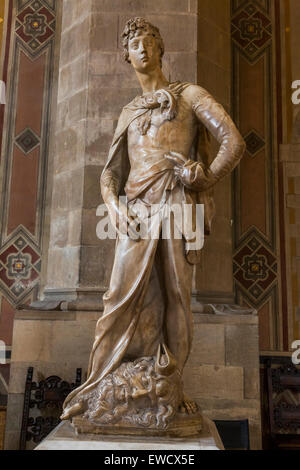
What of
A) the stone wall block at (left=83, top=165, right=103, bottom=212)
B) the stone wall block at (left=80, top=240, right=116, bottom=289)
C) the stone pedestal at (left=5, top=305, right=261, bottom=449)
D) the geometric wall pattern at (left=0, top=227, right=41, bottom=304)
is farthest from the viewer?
the geometric wall pattern at (left=0, top=227, right=41, bottom=304)

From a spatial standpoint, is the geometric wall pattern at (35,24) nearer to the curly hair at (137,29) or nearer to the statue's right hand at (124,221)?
the curly hair at (137,29)

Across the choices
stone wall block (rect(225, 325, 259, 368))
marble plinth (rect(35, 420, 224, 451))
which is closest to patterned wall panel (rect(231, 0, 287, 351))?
stone wall block (rect(225, 325, 259, 368))

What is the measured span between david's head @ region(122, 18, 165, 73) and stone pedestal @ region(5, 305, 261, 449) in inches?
81.2

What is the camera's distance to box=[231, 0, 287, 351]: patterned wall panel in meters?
5.11

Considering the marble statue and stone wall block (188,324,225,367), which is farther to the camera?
stone wall block (188,324,225,367)

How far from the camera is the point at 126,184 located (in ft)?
8.24

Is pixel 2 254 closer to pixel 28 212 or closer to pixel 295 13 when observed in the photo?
pixel 28 212

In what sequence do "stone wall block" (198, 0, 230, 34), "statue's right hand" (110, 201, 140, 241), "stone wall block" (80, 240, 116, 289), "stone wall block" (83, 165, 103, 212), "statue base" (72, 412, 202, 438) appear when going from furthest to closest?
1. "stone wall block" (198, 0, 230, 34)
2. "stone wall block" (83, 165, 103, 212)
3. "stone wall block" (80, 240, 116, 289)
4. "statue's right hand" (110, 201, 140, 241)
5. "statue base" (72, 412, 202, 438)

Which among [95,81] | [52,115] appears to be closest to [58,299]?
[95,81]

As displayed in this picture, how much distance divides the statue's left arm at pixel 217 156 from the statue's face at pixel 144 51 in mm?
378

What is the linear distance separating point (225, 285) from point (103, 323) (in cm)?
214

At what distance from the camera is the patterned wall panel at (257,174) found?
16.8 ft

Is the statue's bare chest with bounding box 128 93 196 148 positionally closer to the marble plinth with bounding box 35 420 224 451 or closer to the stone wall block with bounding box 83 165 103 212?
the marble plinth with bounding box 35 420 224 451

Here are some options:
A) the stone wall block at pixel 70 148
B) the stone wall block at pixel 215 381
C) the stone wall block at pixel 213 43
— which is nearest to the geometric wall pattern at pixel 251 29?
the stone wall block at pixel 213 43
